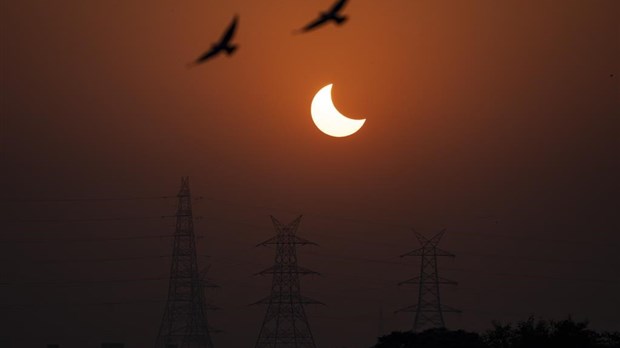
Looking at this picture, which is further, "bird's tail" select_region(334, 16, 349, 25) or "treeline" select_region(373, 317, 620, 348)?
"treeline" select_region(373, 317, 620, 348)

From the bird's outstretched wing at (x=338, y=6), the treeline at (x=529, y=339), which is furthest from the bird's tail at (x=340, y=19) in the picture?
the treeline at (x=529, y=339)

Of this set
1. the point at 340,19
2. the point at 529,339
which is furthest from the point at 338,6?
the point at 529,339

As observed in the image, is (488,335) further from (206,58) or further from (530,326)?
(206,58)

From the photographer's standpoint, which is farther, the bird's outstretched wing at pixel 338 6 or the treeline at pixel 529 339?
the treeline at pixel 529 339

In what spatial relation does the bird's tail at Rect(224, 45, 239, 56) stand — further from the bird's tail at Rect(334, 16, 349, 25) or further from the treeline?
the treeline

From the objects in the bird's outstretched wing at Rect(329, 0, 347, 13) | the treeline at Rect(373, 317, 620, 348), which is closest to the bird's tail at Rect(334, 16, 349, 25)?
the bird's outstretched wing at Rect(329, 0, 347, 13)

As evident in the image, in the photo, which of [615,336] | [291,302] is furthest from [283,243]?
[615,336]

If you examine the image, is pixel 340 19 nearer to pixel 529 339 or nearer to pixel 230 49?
pixel 230 49

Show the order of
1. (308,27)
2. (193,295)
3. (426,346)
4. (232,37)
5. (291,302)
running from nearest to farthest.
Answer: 1. (308,27)
2. (232,37)
3. (426,346)
4. (291,302)
5. (193,295)

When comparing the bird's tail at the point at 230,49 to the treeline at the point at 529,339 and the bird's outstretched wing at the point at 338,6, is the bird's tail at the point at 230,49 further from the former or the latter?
the treeline at the point at 529,339

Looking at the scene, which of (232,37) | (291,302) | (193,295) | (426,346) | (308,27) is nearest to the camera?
(308,27)

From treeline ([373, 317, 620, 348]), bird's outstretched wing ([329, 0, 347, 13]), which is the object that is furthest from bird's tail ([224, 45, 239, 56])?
treeline ([373, 317, 620, 348])
